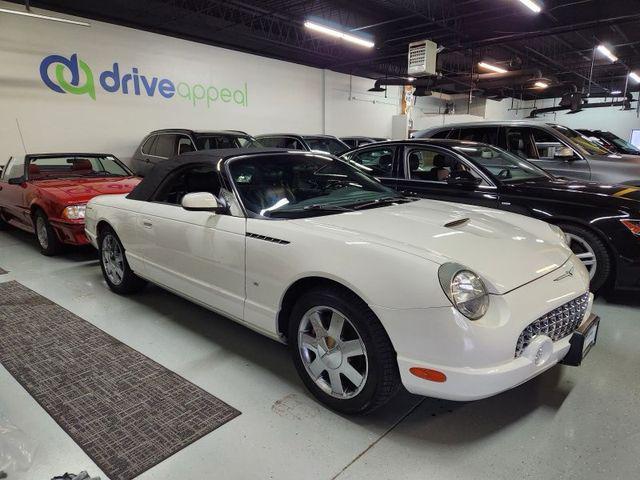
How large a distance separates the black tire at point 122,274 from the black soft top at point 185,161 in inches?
18.2

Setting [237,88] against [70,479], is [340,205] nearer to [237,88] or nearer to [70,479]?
[70,479]

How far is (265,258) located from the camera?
7.06 ft

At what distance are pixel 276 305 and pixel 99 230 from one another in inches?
95.7

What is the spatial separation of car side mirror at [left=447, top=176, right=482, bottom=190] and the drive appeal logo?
27.7 ft

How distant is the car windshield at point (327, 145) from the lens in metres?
9.70

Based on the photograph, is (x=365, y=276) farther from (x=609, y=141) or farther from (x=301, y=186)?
(x=609, y=141)

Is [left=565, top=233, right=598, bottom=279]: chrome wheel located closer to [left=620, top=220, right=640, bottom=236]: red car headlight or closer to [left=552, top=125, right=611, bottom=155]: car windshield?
[left=620, top=220, right=640, bottom=236]: red car headlight

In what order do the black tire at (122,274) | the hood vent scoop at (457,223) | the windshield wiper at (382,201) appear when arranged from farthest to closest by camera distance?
1. the black tire at (122,274)
2. the windshield wiper at (382,201)
3. the hood vent scoop at (457,223)

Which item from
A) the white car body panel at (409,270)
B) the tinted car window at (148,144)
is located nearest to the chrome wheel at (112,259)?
the white car body panel at (409,270)

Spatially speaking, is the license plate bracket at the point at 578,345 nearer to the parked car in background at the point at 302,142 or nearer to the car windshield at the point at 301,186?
the car windshield at the point at 301,186

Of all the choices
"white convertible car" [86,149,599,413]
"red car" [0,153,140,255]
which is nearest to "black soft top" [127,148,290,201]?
"white convertible car" [86,149,599,413]

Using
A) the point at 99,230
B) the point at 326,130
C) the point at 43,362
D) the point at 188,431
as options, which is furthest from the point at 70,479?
the point at 326,130

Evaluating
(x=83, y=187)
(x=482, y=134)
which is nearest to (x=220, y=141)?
(x=83, y=187)

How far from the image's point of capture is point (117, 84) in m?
9.27
